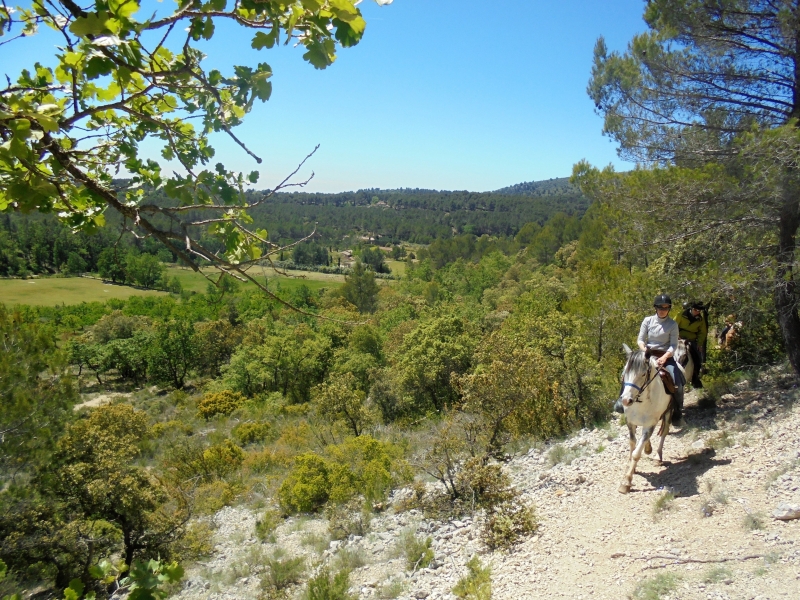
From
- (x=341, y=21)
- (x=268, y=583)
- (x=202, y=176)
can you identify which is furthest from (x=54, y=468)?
(x=341, y=21)

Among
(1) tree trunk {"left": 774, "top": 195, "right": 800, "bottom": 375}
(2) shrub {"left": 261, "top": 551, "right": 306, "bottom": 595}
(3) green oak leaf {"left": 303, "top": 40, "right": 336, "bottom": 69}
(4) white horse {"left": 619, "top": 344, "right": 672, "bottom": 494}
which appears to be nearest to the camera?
(3) green oak leaf {"left": 303, "top": 40, "right": 336, "bottom": 69}

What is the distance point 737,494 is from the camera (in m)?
5.55

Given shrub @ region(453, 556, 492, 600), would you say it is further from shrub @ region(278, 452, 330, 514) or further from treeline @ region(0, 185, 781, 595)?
shrub @ region(278, 452, 330, 514)

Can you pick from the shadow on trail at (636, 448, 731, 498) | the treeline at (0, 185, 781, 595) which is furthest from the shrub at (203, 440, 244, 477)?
the shadow on trail at (636, 448, 731, 498)

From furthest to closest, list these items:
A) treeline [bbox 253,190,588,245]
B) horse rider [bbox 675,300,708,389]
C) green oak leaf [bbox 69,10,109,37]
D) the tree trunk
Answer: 1. treeline [bbox 253,190,588,245]
2. horse rider [bbox 675,300,708,389]
3. the tree trunk
4. green oak leaf [bbox 69,10,109,37]

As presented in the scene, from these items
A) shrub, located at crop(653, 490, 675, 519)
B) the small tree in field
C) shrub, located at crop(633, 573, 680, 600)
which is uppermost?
the small tree in field

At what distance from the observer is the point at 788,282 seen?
687 cm

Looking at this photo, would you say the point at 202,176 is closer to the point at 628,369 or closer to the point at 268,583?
the point at 628,369

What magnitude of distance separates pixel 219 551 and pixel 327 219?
150272mm

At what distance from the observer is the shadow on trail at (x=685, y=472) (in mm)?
5992

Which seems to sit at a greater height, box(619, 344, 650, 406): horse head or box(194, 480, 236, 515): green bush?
box(619, 344, 650, 406): horse head

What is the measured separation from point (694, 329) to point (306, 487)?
828cm

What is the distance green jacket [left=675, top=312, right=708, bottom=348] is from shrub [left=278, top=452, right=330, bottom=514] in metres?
7.76

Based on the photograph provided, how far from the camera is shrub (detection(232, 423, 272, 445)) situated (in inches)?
733
